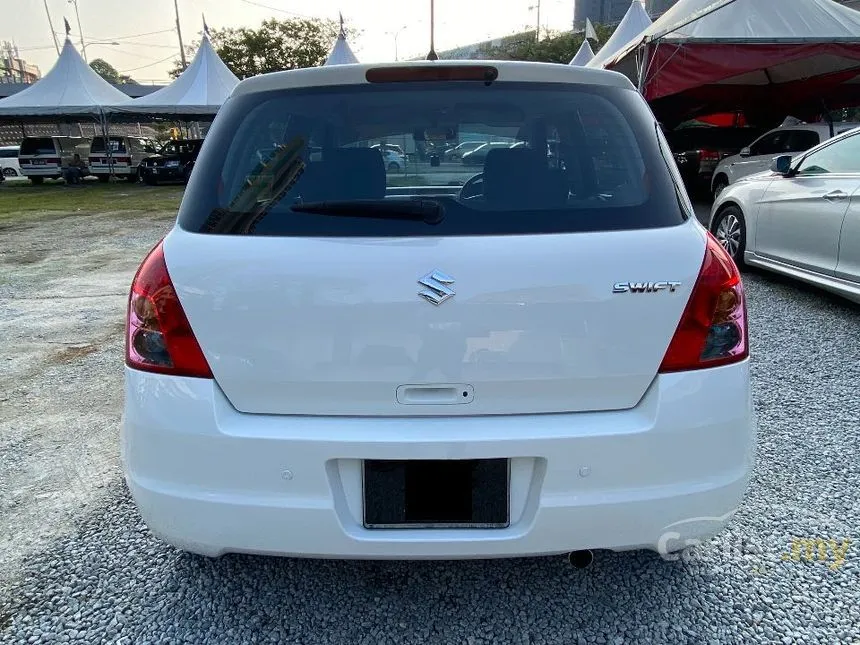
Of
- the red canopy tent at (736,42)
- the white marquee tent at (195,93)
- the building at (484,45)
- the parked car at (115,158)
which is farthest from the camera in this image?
the building at (484,45)

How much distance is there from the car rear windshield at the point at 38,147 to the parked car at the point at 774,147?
2214 cm

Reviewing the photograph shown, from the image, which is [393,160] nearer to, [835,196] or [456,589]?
[456,589]

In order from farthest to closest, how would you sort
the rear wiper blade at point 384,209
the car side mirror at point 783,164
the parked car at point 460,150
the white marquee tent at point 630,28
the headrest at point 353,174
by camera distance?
the white marquee tent at point 630,28 < the car side mirror at point 783,164 < the parked car at point 460,150 < the headrest at point 353,174 < the rear wiper blade at point 384,209

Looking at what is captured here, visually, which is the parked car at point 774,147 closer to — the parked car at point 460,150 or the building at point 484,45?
the parked car at point 460,150

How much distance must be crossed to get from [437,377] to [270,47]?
41.0m

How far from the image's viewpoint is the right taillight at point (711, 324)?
5.45 ft

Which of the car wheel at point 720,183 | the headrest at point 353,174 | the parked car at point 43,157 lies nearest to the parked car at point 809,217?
the headrest at point 353,174

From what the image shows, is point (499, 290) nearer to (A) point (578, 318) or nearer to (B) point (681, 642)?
(A) point (578, 318)

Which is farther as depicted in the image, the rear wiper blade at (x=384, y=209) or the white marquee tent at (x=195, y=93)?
the white marquee tent at (x=195, y=93)

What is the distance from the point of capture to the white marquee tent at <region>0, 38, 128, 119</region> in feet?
67.5

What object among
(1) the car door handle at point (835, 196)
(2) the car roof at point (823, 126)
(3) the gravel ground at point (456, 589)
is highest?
(1) the car door handle at point (835, 196)

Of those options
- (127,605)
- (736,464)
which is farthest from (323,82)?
(127,605)

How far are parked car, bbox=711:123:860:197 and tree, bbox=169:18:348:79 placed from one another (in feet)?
104

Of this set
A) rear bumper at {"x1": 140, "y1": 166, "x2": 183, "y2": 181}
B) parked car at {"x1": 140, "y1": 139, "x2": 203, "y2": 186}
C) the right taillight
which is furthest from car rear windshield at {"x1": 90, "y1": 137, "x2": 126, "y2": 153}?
the right taillight
